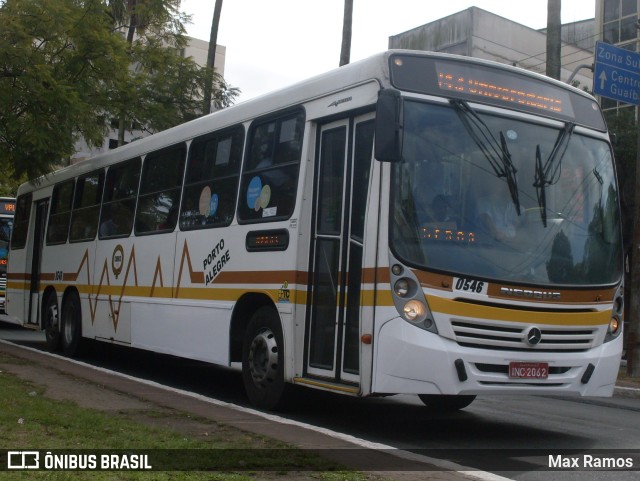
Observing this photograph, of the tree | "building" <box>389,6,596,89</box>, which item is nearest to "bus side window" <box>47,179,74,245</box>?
the tree

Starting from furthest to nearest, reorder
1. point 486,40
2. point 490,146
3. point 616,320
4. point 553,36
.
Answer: point 486,40, point 553,36, point 616,320, point 490,146

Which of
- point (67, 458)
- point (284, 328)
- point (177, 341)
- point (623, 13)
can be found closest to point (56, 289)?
point (177, 341)

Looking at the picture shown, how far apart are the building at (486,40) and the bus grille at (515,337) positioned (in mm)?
32701

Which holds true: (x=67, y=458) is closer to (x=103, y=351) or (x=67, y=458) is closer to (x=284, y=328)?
(x=284, y=328)

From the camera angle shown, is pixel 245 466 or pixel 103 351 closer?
pixel 245 466

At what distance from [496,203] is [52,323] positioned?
10.6 m

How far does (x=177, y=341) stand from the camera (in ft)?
39.7

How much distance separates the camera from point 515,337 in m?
8.23

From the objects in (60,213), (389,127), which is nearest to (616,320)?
(389,127)

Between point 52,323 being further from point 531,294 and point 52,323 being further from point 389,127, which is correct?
point 531,294

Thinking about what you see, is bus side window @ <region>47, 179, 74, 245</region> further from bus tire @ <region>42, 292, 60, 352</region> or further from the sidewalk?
the sidewalk

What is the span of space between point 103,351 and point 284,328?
29.7 feet

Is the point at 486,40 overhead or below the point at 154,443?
overhead

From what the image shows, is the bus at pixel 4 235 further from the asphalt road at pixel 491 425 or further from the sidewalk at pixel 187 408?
the sidewalk at pixel 187 408
